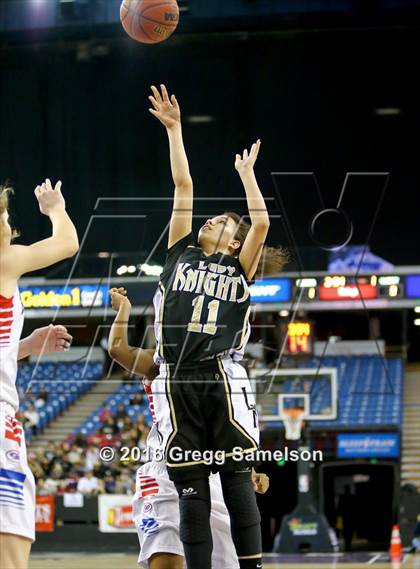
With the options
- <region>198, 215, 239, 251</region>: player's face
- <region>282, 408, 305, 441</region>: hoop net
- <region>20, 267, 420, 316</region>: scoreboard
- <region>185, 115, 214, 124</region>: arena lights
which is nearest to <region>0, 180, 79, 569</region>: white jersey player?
<region>198, 215, 239, 251</region>: player's face

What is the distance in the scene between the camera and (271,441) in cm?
Answer: 1445

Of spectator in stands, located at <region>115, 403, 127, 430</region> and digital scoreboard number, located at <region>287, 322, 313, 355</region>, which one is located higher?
digital scoreboard number, located at <region>287, 322, 313, 355</region>

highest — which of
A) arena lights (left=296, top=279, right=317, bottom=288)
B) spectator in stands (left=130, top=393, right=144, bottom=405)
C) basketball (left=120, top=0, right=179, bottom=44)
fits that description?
basketball (left=120, top=0, right=179, bottom=44)

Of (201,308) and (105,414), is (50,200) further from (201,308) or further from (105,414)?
(105,414)

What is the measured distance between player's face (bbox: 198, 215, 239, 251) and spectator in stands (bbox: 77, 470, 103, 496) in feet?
32.5

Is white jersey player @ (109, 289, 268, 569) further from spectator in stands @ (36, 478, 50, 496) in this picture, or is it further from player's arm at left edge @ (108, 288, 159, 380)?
spectator in stands @ (36, 478, 50, 496)

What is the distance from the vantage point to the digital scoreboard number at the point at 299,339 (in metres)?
13.6

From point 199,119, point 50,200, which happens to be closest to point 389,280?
point 199,119

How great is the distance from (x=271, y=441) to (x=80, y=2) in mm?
6582

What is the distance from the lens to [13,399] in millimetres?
3418

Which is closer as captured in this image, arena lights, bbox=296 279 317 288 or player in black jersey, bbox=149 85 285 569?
player in black jersey, bbox=149 85 285 569

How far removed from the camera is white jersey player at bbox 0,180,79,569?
10.7 feet

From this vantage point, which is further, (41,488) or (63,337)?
(41,488)

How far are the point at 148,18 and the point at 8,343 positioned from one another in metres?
2.93
